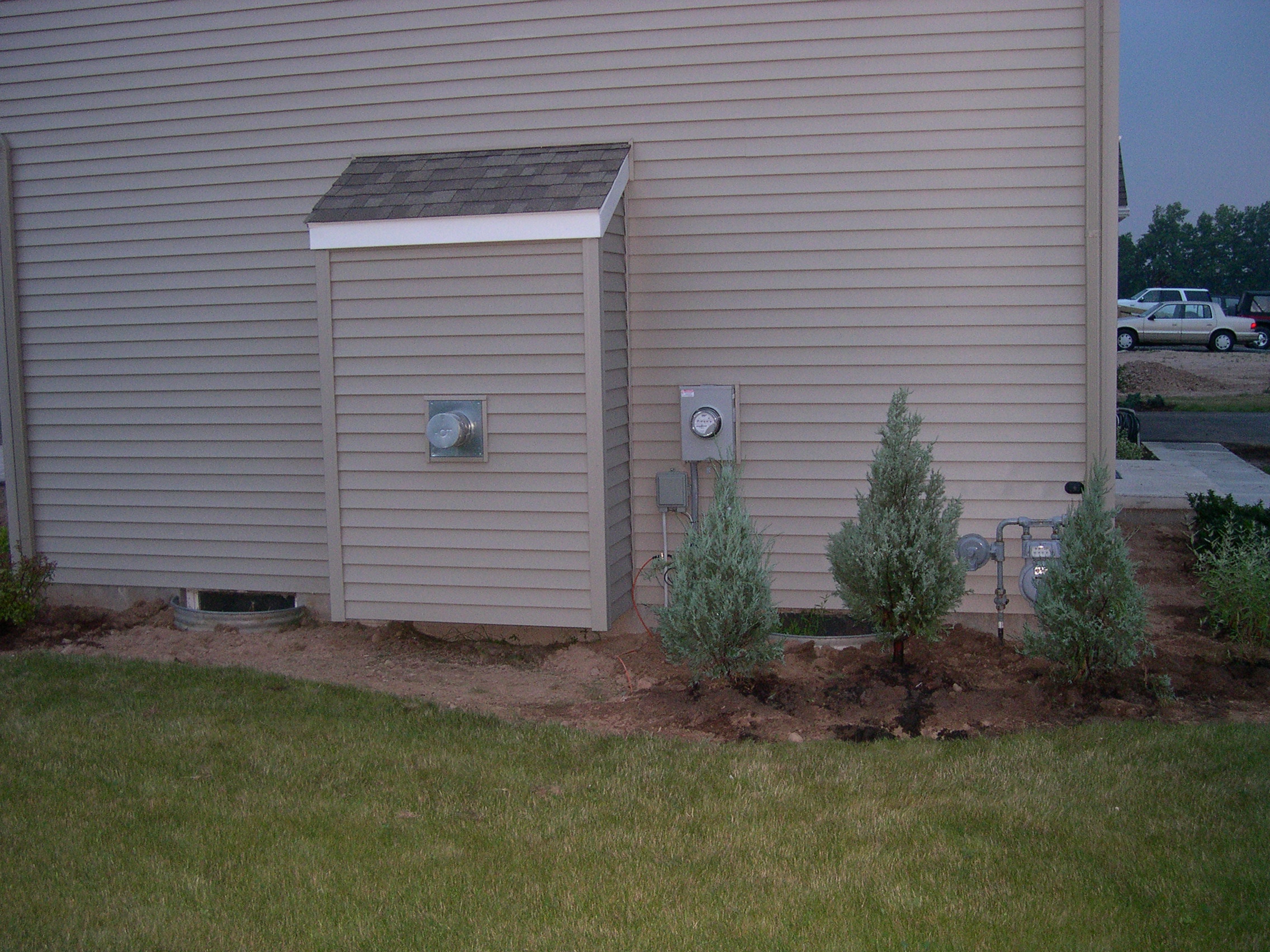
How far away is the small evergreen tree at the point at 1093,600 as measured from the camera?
4.71 metres

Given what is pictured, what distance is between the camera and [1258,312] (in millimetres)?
28219

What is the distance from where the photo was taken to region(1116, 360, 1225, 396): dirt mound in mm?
21859

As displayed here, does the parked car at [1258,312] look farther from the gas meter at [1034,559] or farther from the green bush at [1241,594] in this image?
the gas meter at [1034,559]

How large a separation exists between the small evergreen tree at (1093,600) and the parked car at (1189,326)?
974 inches

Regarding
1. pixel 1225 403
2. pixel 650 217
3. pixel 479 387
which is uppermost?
pixel 650 217

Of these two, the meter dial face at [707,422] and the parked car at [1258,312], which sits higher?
the parked car at [1258,312]

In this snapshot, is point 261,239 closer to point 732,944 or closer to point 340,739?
point 340,739

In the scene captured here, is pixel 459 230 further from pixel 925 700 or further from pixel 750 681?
pixel 925 700

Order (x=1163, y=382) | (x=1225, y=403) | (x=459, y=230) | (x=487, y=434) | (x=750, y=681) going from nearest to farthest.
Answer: (x=750, y=681), (x=459, y=230), (x=487, y=434), (x=1225, y=403), (x=1163, y=382)

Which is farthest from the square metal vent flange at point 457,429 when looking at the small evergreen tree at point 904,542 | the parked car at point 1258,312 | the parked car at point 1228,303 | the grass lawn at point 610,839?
the parked car at point 1228,303

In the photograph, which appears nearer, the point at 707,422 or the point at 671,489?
the point at 707,422

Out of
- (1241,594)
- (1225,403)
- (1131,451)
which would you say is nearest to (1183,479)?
(1131,451)

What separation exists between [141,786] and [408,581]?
82.1 inches

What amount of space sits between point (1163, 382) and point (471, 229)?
1998 cm
